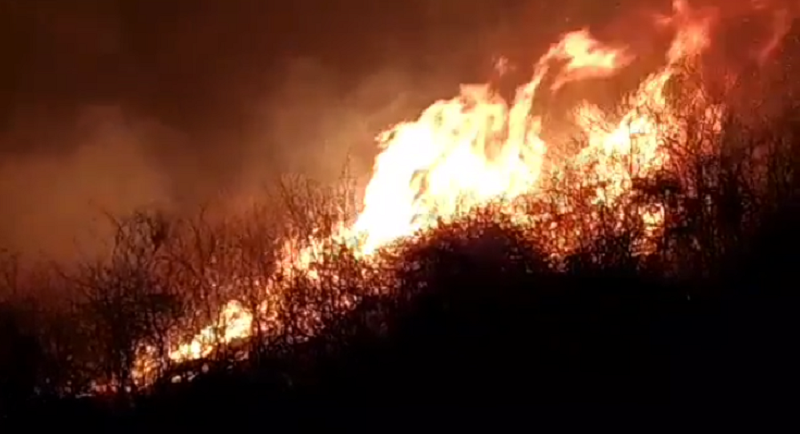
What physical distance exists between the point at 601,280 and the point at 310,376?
769 cm

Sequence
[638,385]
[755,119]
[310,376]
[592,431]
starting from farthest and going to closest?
[755,119]
[310,376]
[638,385]
[592,431]

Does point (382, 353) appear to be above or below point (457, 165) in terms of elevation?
below

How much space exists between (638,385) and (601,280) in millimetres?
5257

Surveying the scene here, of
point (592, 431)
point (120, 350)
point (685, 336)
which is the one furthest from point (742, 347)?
point (120, 350)

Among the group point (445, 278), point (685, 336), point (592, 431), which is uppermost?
point (445, 278)

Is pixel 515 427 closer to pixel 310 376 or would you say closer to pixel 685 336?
pixel 685 336

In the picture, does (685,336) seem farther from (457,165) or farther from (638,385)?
(457,165)

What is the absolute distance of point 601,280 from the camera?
3228 centimetres

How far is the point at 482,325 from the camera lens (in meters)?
31.8

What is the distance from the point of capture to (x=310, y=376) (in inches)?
1261

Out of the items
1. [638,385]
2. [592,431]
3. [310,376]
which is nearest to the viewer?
[592,431]

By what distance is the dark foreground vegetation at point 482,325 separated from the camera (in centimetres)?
2834

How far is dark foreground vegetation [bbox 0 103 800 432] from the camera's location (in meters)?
28.3

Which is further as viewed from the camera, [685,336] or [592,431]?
[685,336]
